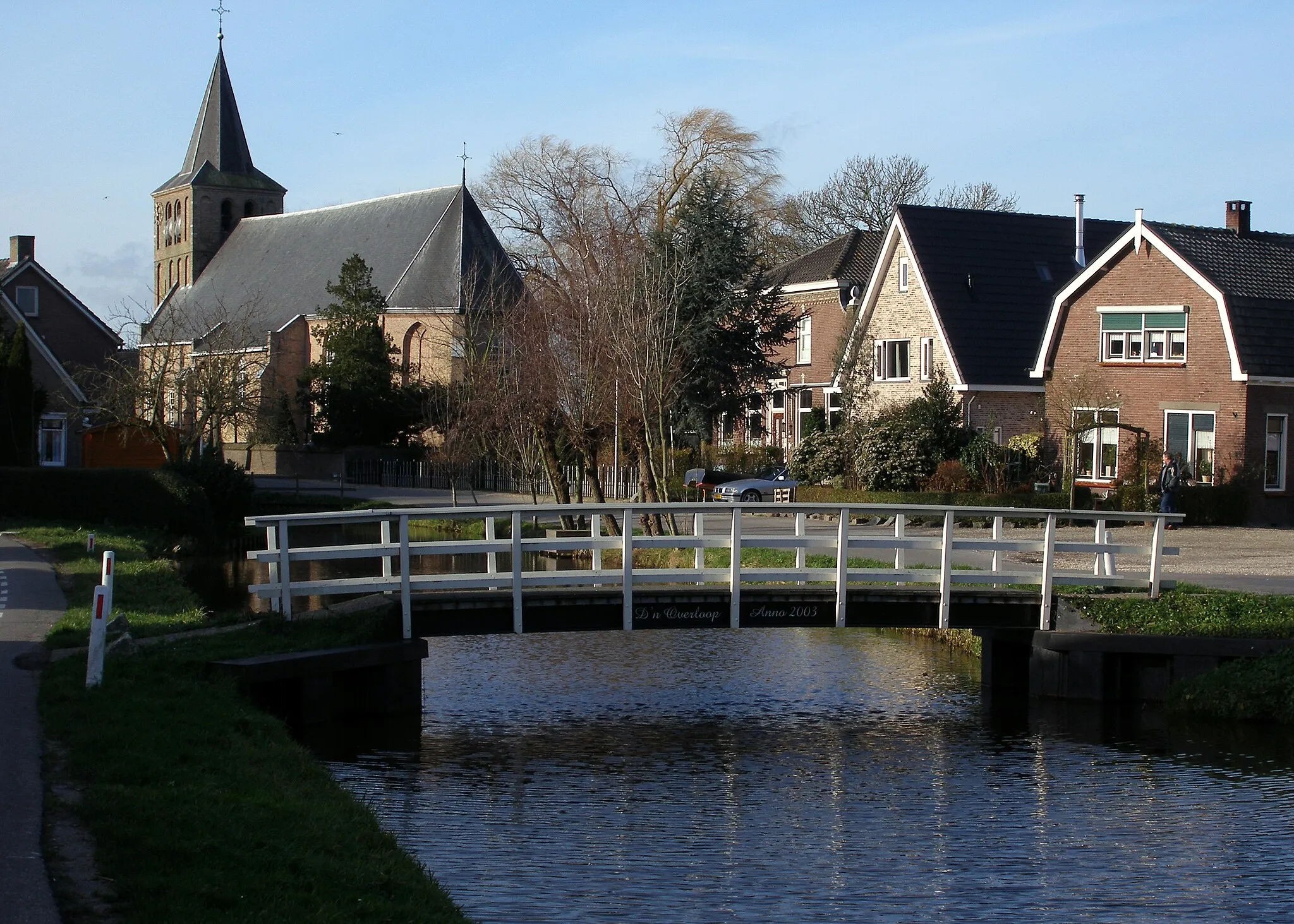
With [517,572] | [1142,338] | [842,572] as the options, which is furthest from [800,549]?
[1142,338]

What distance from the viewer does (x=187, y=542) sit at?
31.9 metres

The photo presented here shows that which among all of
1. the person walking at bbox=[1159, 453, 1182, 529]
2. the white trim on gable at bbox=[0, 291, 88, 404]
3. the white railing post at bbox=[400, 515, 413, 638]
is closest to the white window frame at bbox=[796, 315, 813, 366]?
the person walking at bbox=[1159, 453, 1182, 529]

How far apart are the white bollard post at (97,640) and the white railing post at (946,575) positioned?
8.95 metres

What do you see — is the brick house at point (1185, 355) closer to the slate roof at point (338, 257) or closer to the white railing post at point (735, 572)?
the white railing post at point (735, 572)

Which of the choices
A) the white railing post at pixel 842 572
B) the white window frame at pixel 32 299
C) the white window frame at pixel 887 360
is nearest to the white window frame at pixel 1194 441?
the white window frame at pixel 887 360

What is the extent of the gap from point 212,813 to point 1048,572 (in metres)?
10.8

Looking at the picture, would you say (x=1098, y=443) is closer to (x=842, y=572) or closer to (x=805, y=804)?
(x=842, y=572)

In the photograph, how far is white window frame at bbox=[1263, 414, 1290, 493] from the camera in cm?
3164

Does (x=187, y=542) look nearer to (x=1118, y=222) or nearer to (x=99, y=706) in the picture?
(x=99, y=706)

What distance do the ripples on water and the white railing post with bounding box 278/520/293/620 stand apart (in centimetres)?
190

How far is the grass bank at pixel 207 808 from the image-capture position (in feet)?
22.5

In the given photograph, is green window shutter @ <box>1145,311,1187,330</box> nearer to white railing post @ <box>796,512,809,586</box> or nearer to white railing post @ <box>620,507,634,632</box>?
white railing post @ <box>796,512,809,586</box>

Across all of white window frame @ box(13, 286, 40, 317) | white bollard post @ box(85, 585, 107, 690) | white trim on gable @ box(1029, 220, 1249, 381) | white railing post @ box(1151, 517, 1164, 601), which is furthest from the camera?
white window frame @ box(13, 286, 40, 317)

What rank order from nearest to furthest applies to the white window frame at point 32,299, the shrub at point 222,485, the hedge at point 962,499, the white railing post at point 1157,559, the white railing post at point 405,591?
the white railing post at point 405,591 < the white railing post at point 1157,559 < the hedge at point 962,499 < the shrub at point 222,485 < the white window frame at point 32,299
